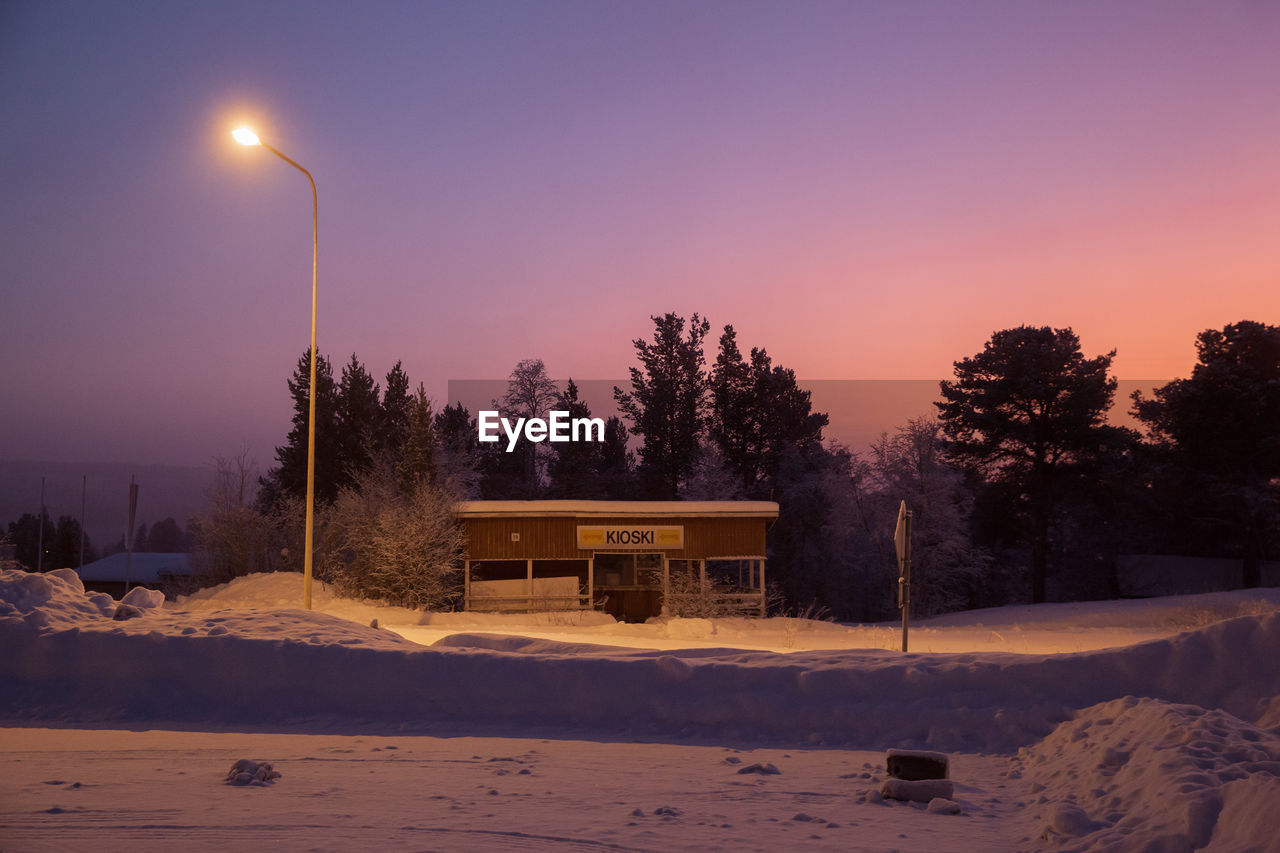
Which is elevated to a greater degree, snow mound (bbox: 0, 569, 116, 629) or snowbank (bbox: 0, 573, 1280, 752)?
snow mound (bbox: 0, 569, 116, 629)

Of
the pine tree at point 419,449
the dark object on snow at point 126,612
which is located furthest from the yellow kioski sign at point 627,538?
the dark object on snow at point 126,612

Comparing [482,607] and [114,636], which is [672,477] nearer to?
[482,607]

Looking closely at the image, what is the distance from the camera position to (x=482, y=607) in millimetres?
33438

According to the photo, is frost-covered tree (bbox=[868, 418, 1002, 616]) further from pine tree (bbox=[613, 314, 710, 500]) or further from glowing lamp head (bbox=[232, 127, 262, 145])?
glowing lamp head (bbox=[232, 127, 262, 145])

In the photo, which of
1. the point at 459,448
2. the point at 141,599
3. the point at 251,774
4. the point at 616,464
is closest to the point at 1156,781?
the point at 251,774

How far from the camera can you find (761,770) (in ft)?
29.0

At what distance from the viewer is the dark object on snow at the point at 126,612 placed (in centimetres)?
1395

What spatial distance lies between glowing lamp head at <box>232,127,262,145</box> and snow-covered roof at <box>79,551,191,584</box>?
73.4 m

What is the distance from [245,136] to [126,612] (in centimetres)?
903

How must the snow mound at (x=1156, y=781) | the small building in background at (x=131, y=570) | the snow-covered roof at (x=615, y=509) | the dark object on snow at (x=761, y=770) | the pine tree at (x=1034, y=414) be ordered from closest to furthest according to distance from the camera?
the snow mound at (x=1156, y=781) < the dark object on snow at (x=761, y=770) < the snow-covered roof at (x=615, y=509) < the pine tree at (x=1034, y=414) < the small building in background at (x=131, y=570)

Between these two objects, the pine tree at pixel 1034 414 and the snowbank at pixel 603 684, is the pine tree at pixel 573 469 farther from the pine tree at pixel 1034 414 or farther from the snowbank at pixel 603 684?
the snowbank at pixel 603 684

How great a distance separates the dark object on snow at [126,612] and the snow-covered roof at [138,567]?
74.9 m

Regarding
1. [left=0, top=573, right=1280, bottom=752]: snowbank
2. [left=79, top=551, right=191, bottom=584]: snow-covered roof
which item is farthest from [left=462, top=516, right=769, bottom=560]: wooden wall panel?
[left=79, top=551, right=191, bottom=584]: snow-covered roof

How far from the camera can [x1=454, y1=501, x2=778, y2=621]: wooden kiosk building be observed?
33.7 m
